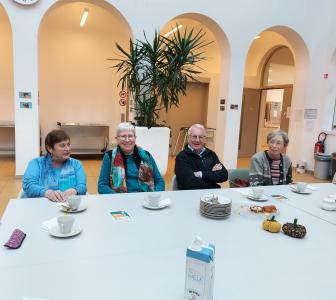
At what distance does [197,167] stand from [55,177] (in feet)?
3.77

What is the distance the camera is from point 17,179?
488cm

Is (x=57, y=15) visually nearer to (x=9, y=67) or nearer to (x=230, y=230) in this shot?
(x=9, y=67)

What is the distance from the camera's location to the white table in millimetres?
1021

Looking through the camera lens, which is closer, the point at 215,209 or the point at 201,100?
the point at 215,209

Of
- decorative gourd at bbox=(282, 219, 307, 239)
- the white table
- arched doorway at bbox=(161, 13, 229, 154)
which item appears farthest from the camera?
arched doorway at bbox=(161, 13, 229, 154)

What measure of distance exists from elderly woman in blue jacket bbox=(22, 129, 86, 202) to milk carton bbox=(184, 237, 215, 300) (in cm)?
133

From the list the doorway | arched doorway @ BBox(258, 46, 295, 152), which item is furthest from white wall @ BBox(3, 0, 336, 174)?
the doorway

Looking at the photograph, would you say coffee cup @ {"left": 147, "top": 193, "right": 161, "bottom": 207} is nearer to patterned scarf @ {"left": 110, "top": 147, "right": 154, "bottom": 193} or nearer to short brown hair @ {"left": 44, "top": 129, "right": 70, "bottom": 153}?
patterned scarf @ {"left": 110, "top": 147, "right": 154, "bottom": 193}

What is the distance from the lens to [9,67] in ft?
22.2

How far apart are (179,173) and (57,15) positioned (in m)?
5.91

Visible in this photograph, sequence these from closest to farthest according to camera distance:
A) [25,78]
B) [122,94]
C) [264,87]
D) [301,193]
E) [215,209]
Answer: [215,209] < [301,193] < [25,78] < [122,94] < [264,87]

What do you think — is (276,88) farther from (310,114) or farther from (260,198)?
(260,198)

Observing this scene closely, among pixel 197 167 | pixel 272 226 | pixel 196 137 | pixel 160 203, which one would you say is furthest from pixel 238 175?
pixel 272 226

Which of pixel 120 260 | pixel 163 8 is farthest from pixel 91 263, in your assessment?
pixel 163 8
